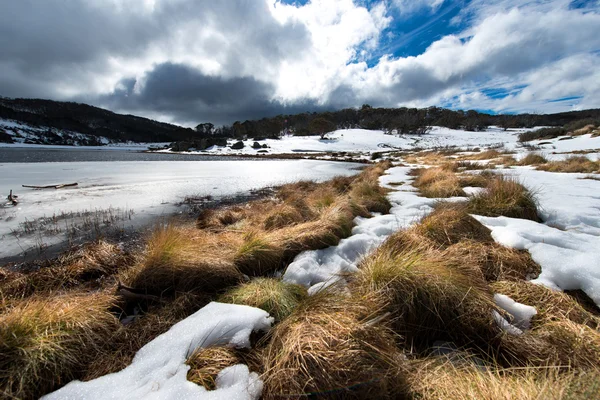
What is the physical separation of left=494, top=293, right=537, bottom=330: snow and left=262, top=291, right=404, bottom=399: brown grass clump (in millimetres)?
1317

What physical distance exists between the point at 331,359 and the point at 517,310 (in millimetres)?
2076

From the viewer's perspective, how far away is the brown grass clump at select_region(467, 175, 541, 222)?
4.80 meters

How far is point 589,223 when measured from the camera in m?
4.11

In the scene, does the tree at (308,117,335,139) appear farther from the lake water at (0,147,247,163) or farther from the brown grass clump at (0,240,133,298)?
the brown grass clump at (0,240,133,298)

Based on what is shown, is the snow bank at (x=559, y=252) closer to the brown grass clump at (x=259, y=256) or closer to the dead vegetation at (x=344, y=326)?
the dead vegetation at (x=344, y=326)

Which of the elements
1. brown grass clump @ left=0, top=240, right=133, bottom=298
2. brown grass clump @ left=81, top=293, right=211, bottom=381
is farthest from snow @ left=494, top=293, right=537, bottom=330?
brown grass clump @ left=0, top=240, right=133, bottom=298

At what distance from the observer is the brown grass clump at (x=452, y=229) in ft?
12.9

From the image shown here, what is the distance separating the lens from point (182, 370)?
1776 mm

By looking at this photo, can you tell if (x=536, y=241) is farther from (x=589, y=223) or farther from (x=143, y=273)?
(x=143, y=273)

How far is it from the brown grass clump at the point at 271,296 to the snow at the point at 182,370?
0.22 metres

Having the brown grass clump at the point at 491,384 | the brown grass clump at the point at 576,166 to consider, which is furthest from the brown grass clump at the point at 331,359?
the brown grass clump at the point at 576,166

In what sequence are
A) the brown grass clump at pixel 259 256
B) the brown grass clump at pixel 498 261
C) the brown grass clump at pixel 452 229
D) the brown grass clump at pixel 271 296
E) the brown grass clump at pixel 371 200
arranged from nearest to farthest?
the brown grass clump at pixel 271 296 < the brown grass clump at pixel 498 261 < the brown grass clump at pixel 259 256 < the brown grass clump at pixel 452 229 < the brown grass clump at pixel 371 200

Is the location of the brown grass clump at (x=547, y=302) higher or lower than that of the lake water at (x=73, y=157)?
lower

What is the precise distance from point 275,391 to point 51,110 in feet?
722
